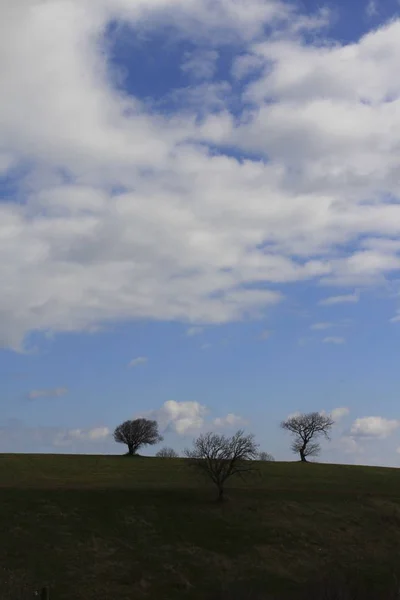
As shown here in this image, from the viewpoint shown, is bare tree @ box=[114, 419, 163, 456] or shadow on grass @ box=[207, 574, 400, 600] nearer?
shadow on grass @ box=[207, 574, 400, 600]

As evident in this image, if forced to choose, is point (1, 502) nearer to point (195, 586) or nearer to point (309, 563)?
point (195, 586)

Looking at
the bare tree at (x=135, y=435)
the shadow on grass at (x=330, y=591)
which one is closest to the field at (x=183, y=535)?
the shadow on grass at (x=330, y=591)

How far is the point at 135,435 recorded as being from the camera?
138m

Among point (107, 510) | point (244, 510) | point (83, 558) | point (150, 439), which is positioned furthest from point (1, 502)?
point (150, 439)

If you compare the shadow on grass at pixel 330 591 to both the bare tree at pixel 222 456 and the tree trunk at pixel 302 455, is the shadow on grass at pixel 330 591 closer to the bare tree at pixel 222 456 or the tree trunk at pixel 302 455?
the bare tree at pixel 222 456

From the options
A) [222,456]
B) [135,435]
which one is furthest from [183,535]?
[135,435]

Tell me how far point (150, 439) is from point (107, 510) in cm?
6909

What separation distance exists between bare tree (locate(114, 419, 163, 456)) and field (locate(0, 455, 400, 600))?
142ft

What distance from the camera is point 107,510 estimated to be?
7088 cm

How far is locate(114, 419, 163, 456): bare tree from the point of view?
137625 millimetres

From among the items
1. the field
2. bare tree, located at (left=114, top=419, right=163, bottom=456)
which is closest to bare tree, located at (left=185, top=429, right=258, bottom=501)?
the field

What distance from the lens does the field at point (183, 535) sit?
54438 mm

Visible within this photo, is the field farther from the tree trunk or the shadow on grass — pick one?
the tree trunk

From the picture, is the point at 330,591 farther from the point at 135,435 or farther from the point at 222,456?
the point at 135,435
